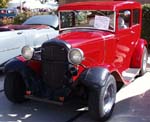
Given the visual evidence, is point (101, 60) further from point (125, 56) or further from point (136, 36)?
point (136, 36)

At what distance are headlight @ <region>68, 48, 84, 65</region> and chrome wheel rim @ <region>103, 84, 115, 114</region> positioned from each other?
63 centimetres

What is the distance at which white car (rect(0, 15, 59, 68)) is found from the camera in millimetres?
7518

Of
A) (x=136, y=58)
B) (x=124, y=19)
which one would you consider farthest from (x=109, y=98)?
(x=136, y=58)

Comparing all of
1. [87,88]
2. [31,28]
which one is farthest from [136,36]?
[31,28]

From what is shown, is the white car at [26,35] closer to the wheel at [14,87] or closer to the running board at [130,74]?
the wheel at [14,87]

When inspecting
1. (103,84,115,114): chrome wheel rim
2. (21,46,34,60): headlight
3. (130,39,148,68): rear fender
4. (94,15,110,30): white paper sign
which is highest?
(94,15,110,30): white paper sign

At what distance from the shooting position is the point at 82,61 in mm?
5137

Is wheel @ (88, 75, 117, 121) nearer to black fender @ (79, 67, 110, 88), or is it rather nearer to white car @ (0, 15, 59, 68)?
black fender @ (79, 67, 110, 88)

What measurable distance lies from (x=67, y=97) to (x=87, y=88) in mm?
327

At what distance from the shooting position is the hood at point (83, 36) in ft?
17.4

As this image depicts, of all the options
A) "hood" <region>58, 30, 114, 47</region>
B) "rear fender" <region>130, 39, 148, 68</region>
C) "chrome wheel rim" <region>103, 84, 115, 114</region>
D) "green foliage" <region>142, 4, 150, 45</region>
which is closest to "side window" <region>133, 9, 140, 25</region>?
"rear fender" <region>130, 39, 148, 68</region>

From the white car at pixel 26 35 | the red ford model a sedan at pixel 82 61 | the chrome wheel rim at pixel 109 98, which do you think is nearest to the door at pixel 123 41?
the red ford model a sedan at pixel 82 61

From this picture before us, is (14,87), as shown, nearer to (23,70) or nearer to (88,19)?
(23,70)

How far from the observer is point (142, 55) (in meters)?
7.15
